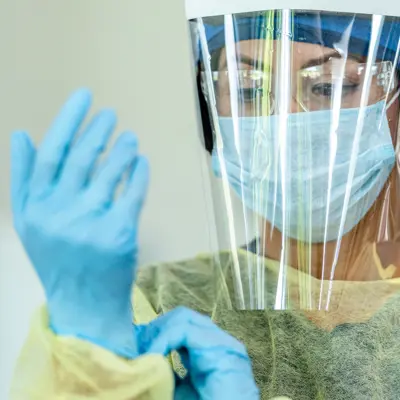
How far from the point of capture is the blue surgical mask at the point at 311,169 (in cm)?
88

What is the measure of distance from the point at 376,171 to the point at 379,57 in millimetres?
159

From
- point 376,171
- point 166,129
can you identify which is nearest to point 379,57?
point 376,171

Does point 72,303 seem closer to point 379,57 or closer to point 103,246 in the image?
point 103,246

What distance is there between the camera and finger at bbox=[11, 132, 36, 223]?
0.60 m

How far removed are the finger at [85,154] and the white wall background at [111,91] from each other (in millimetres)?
471

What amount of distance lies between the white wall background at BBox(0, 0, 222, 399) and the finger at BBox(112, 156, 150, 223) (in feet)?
1.52

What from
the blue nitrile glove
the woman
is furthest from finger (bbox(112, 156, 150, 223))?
the woman

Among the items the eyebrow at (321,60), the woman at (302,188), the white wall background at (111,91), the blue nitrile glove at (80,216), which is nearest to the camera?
the blue nitrile glove at (80,216)

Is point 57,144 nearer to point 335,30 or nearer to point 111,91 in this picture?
point 335,30

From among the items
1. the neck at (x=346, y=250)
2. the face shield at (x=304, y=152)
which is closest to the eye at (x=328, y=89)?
the face shield at (x=304, y=152)

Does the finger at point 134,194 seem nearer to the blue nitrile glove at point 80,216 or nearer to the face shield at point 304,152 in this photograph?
the blue nitrile glove at point 80,216

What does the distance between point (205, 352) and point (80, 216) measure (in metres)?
0.19

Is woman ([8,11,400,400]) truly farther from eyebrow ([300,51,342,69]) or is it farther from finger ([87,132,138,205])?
finger ([87,132,138,205])

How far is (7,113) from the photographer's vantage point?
111 cm
